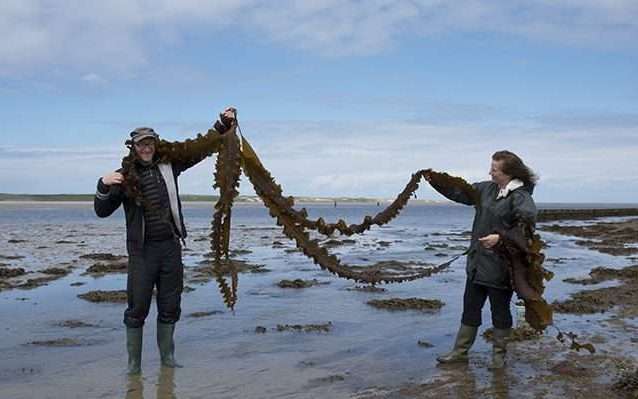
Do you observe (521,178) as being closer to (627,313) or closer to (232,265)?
(232,265)

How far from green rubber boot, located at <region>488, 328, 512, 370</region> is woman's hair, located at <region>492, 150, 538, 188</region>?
5.31 ft

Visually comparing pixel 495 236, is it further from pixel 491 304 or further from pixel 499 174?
pixel 491 304

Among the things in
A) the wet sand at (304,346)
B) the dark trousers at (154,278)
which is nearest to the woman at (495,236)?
the wet sand at (304,346)

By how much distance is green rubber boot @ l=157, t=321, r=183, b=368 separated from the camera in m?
6.61

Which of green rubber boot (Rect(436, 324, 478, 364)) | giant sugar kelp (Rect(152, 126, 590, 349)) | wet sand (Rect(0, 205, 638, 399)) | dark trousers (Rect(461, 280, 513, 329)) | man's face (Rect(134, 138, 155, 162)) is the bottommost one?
wet sand (Rect(0, 205, 638, 399))

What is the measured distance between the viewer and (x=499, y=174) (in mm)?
6742

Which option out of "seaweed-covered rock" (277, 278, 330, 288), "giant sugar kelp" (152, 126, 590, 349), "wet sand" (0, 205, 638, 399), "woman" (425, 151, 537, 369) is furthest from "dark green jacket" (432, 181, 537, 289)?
"seaweed-covered rock" (277, 278, 330, 288)

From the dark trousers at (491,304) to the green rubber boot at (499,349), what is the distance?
6 centimetres

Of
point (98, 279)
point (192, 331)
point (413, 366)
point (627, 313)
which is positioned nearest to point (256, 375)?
point (413, 366)

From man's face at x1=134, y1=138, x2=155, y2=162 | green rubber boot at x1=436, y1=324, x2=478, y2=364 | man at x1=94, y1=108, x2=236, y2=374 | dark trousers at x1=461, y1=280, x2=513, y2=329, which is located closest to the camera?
man at x1=94, y1=108, x2=236, y2=374

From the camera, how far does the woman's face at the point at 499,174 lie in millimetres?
6727

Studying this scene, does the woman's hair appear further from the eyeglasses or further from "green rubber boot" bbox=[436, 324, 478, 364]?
the eyeglasses

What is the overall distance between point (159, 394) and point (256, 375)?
114 centimetres

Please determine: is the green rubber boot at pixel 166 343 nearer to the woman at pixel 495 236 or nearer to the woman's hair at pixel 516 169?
the woman at pixel 495 236
